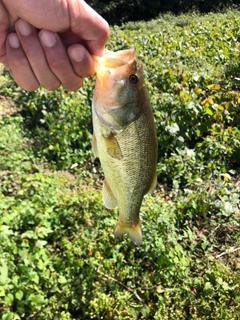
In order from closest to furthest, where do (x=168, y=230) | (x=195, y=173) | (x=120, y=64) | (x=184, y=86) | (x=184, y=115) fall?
1. (x=120, y=64)
2. (x=168, y=230)
3. (x=195, y=173)
4. (x=184, y=115)
5. (x=184, y=86)

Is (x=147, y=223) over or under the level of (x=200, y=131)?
over

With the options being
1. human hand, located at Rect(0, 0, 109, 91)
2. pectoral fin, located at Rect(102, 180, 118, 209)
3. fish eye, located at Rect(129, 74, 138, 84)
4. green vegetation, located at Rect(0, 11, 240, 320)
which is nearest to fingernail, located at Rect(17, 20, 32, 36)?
human hand, located at Rect(0, 0, 109, 91)

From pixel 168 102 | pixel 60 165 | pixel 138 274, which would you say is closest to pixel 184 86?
pixel 168 102

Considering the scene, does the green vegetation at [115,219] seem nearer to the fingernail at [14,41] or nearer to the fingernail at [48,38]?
the fingernail at [14,41]

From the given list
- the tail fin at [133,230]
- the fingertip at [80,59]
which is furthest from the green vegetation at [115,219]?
the fingertip at [80,59]

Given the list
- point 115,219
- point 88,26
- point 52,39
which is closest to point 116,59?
point 88,26

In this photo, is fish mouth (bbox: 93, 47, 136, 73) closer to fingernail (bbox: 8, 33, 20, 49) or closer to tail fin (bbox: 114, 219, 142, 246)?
fingernail (bbox: 8, 33, 20, 49)

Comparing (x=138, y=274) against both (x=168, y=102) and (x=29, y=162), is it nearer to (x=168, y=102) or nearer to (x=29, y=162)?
(x=29, y=162)
